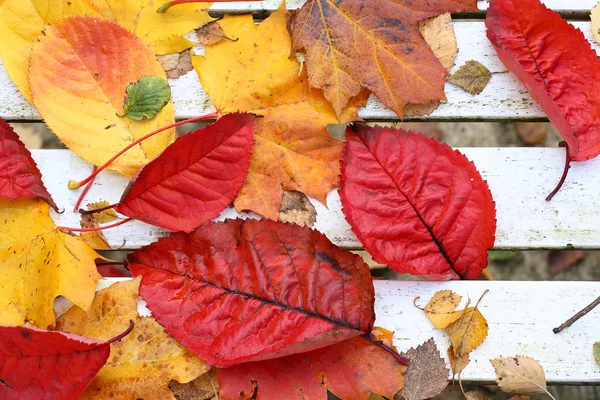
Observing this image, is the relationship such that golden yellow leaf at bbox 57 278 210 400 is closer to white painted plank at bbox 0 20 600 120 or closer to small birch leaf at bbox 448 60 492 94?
white painted plank at bbox 0 20 600 120

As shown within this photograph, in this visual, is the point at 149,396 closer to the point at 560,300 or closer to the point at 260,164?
the point at 260,164

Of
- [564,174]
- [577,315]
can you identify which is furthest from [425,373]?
[564,174]

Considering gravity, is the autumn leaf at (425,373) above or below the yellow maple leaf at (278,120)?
below

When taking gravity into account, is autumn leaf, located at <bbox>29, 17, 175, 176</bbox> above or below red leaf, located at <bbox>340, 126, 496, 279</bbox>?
above

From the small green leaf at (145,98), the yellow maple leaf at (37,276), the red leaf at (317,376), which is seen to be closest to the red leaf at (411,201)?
the red leaf at (317,376)

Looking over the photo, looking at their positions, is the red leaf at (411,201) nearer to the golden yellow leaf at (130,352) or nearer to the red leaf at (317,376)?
the red leaf at (317,376)

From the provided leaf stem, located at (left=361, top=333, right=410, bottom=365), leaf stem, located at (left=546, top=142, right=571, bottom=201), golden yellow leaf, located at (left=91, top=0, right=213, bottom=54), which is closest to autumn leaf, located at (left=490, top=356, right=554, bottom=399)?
leaf stem, located at (left=361, top=333, right=410, bottom=365)

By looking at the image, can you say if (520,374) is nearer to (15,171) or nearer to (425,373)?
(425,373)

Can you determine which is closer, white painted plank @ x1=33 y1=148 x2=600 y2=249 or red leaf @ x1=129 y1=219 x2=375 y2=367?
red leaf @ x1=129 y1=219 x2=375 y2=367
